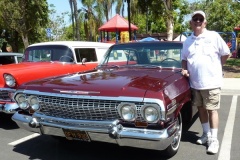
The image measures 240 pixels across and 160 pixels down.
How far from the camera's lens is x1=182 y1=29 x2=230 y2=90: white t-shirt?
4.21 m

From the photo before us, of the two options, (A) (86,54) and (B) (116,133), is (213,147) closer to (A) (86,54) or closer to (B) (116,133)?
(B) (116,133)

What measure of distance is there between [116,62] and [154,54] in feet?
2.26

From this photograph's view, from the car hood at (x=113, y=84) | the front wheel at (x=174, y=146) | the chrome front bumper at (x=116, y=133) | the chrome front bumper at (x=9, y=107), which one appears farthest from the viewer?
the chrome front bumper at (x=9, y=107)

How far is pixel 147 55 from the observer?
5.05 meters

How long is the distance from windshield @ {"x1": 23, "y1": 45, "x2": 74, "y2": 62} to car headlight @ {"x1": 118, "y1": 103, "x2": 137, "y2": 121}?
3734mm

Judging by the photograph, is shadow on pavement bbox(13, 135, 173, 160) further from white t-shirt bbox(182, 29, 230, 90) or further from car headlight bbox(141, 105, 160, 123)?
white t-shirt bbox(182, 29, 230, 90)

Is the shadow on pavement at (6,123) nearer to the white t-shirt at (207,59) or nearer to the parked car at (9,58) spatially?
the parked car at (9,58)

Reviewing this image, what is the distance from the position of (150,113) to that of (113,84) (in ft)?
2.04

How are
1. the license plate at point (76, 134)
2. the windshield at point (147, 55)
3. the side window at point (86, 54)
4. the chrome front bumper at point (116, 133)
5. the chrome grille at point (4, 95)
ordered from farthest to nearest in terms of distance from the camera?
the side window at point (86, 54)
the chrome grille at point (4, 95)
the windshield at point (147, 55)
the license plate at point (76, 134)
the chrome front bumper at point (116, 133)

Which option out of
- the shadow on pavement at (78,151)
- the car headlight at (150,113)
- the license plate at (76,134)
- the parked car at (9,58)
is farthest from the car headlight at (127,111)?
the parked car at (9,58)

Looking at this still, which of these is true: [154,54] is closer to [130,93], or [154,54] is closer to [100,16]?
[130,93]

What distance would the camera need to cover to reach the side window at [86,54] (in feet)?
23.4

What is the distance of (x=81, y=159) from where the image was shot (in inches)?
166

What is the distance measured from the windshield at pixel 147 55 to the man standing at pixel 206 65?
21.4 inches
